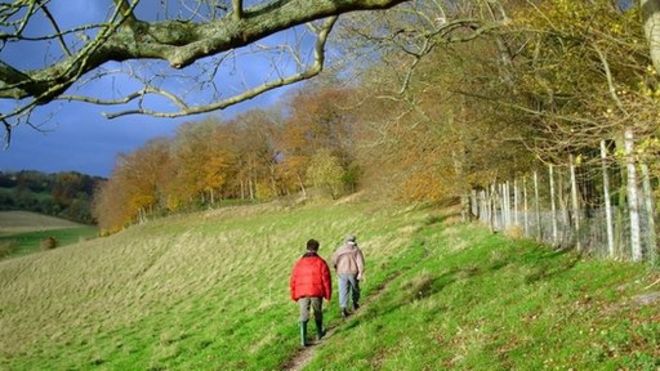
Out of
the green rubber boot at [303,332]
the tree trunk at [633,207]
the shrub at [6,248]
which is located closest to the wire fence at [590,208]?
the tree trunk at [633,207]

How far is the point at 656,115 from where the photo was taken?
8.67 m

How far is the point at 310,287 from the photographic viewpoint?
13.8 m

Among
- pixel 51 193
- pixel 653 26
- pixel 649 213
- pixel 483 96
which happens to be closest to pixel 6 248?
pixel 483 96

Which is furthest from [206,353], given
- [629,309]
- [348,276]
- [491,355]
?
[629,309]

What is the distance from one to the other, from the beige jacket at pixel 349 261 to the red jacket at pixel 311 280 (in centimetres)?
190

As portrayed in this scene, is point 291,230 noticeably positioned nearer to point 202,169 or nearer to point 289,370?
point 289,370

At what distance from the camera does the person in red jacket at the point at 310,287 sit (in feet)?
45.2

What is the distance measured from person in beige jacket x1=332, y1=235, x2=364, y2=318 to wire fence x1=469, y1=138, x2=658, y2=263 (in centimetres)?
517

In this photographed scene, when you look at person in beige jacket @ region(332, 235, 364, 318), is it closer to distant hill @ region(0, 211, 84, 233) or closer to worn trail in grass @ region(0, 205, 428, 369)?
worn trail in grass @ region(0, 205, 428, 369)

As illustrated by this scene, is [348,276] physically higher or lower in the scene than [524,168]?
lower

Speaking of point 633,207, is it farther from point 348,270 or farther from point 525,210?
point 525,210

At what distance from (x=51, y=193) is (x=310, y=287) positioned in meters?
174

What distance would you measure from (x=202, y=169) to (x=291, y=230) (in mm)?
45082

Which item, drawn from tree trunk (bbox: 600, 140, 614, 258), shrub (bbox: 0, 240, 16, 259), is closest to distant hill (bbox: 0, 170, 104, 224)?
shrub (bbox: 0, 240, 16, 259)
